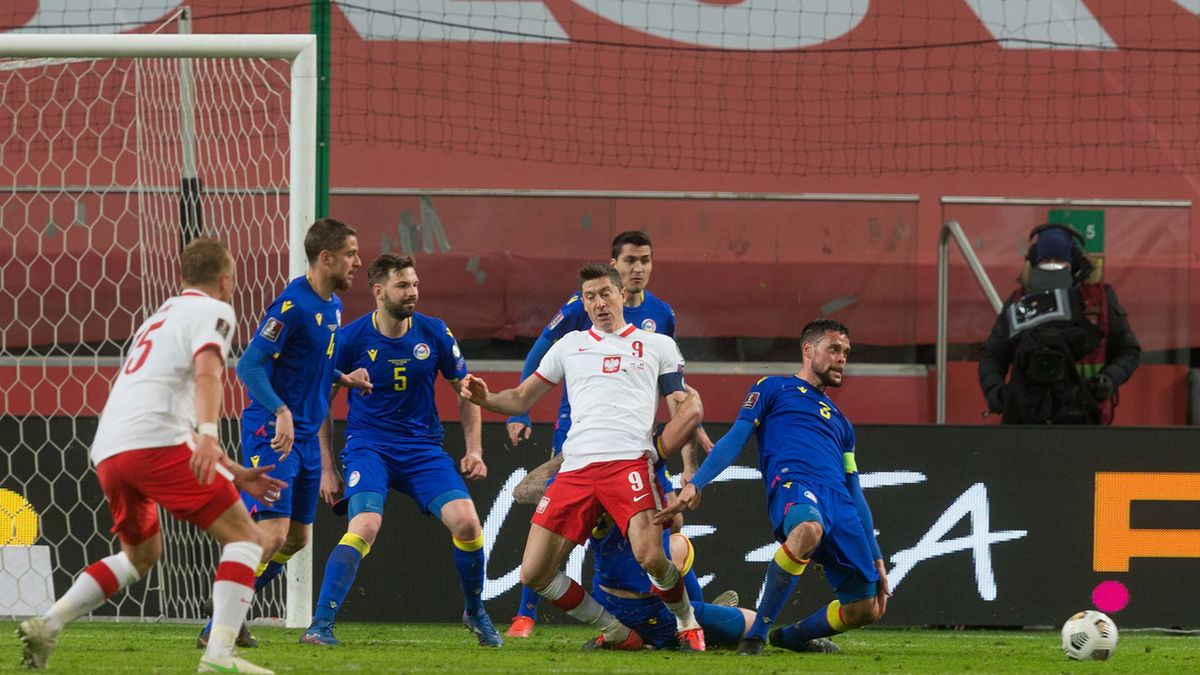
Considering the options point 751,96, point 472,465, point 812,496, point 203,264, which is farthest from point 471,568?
point 751,96

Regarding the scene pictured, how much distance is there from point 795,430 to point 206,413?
290 centimetres

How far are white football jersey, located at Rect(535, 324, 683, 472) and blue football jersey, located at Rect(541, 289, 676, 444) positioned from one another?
0.85 m

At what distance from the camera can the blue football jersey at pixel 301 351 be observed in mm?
6844

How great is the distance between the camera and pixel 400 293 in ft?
24.0

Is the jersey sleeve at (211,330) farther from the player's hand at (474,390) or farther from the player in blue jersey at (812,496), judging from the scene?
the player in blue jersey at (812,496)

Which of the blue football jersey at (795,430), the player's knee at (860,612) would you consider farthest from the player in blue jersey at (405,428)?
the player's knee at (860,612)

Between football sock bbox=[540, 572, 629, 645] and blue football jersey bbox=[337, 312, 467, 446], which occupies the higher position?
blue football jersey bbox=[337, 312, 467, 446]

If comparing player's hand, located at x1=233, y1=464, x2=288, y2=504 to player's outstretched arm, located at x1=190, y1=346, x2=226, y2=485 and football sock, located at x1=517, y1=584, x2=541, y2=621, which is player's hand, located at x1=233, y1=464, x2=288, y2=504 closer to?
player's outstretched arm, located at x1=190, y1=346, x2=226, y2=485

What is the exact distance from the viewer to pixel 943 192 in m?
13.5

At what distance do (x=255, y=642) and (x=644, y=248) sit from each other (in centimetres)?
272

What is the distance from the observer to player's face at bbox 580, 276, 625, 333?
22.5ft

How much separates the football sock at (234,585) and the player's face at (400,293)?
2238 millimetres

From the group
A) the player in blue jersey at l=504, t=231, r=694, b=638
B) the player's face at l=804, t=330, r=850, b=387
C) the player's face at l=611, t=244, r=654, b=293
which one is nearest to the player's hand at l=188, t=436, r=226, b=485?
the player in blue jersey at l=504, t=231, r=694, b=638

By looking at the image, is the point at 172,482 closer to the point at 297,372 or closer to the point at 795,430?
the point at 297,372
